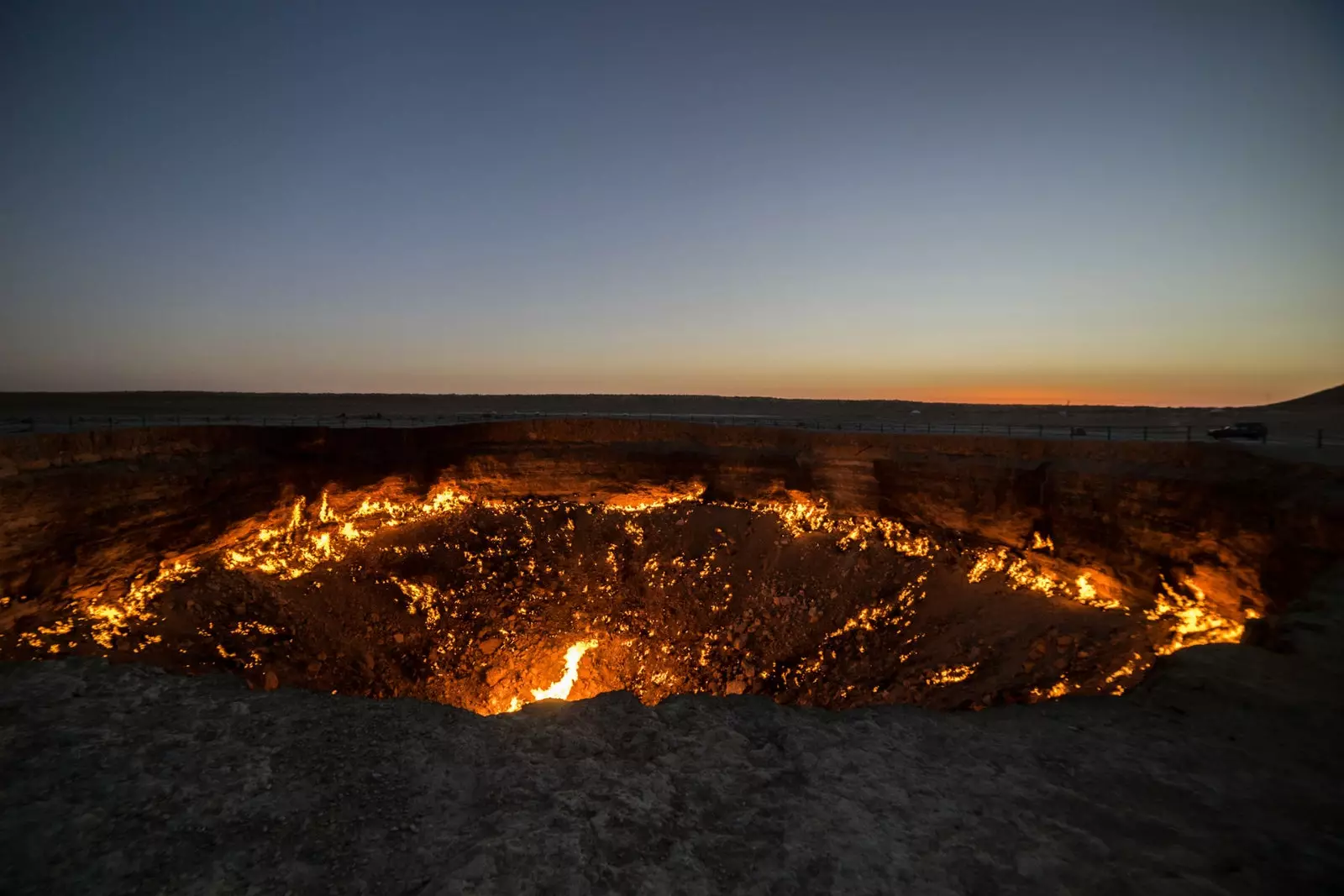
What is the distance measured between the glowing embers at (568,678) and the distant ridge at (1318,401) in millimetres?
68341

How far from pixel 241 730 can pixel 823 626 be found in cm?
1742

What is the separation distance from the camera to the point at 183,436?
2138cm

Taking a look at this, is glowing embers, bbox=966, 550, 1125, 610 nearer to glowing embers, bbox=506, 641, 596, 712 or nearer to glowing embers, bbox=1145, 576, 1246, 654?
glowing embers, bbox=1145, 576, 1246, 654

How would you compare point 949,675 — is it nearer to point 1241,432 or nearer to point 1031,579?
point 1031,579

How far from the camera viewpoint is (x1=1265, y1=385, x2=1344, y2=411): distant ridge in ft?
185

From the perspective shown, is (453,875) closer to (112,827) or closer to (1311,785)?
(112,827)

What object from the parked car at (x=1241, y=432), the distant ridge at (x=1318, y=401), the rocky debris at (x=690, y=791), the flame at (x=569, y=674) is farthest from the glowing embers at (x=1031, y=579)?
the distant ridge at (x=1318, y=401)

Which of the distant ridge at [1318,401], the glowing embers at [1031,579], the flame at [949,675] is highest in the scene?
the distant ridge at [1318,401]

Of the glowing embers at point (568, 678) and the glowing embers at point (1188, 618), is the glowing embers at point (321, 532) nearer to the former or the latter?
the glowing embers at point (568, 678)

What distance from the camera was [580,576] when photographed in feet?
84.2

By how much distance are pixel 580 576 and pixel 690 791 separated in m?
18.2

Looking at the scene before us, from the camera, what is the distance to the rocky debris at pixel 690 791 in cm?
654

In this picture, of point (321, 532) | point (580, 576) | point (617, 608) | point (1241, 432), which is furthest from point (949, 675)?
point (321, 532)

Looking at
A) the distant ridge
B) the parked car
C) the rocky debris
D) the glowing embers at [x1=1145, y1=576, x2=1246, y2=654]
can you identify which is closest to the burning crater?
the glowing embers at [x1=1145, y1=576, x2=1246, y2=654]
